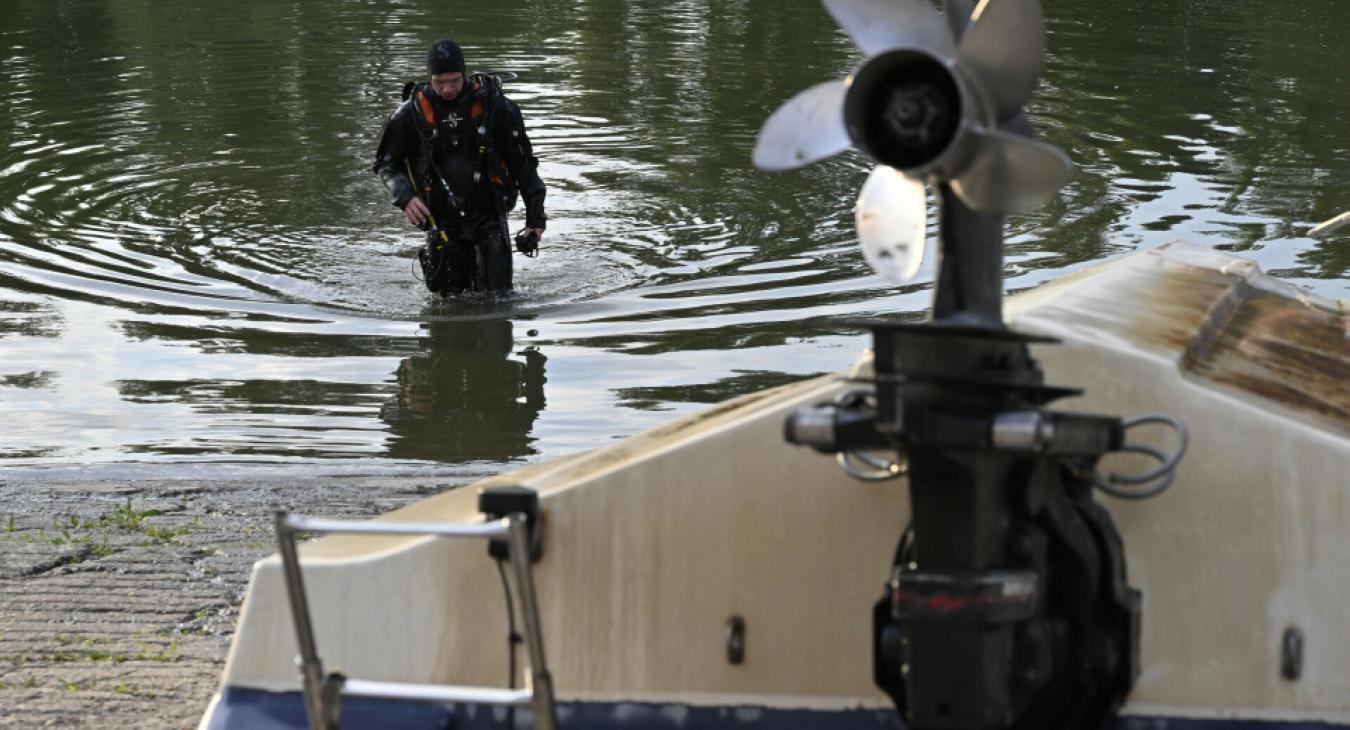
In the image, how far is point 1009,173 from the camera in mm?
3373

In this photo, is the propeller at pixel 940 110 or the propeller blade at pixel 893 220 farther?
the propeller blade at pixel 893 220

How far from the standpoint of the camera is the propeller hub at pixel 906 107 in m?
3.35

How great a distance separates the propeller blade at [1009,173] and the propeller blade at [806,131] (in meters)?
0.24

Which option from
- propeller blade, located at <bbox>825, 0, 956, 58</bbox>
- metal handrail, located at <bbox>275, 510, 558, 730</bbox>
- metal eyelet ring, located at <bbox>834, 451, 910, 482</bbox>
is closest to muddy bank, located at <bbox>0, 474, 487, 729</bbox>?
metal handrail, located at <bbox>275, 510, 558, 730</bbox>

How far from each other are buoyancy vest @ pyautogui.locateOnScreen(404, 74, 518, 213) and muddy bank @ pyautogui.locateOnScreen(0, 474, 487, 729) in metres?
3.48

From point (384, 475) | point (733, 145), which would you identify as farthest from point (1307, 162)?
point (384, 475)

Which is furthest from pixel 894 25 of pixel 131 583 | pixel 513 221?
pixel 513 221

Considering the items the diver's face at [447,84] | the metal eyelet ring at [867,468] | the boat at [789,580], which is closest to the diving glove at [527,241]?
the diver's face at [447,84]

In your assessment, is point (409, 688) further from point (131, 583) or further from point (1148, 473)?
point (131, 583)

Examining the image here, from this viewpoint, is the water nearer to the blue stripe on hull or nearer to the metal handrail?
the blue stripe on hull

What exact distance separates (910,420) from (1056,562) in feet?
1.87

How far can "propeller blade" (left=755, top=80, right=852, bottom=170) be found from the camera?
3.53m

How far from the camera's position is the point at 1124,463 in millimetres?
4148

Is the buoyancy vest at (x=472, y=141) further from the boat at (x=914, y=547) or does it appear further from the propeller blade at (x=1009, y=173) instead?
the propeller blade at (x=1009, y=173)
